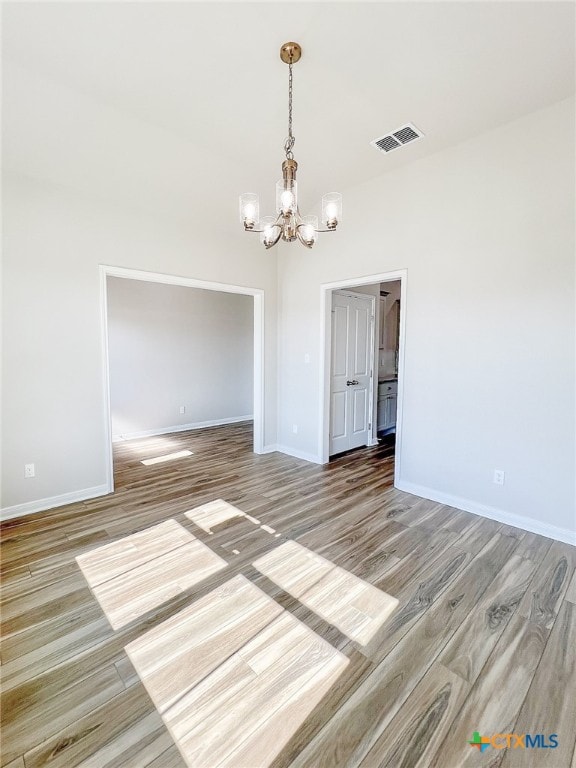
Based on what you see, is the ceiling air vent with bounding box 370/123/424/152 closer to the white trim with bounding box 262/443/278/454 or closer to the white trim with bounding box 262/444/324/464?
the white trim with bounding box 262/444/324/464

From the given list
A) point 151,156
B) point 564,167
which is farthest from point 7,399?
point 564,167

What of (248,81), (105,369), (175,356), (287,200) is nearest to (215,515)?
(105,369)

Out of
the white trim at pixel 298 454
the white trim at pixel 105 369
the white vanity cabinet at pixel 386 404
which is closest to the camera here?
the white trim at pixel 105 369

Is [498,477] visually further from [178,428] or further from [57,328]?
[178,428]

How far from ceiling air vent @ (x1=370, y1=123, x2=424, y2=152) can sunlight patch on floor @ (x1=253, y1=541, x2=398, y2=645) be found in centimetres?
360

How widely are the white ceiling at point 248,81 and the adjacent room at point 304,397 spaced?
20 mm

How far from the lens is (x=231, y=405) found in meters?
7.27

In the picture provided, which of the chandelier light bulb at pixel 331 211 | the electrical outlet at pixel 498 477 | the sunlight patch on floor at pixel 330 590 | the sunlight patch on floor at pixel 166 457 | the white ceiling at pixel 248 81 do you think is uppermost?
the white ceiling at pixel 248 81

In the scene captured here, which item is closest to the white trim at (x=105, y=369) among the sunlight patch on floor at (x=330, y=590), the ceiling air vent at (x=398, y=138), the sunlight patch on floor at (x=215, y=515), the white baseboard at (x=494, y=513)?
the sunlight patch on floor at (x=215, y=515)

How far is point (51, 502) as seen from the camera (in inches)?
129

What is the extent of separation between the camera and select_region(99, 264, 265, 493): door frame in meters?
3.50

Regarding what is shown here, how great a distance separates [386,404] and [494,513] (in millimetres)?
2934

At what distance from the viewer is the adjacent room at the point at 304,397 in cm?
148

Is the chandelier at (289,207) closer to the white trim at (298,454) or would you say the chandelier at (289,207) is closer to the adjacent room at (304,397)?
the adjacent room at (304,397)
